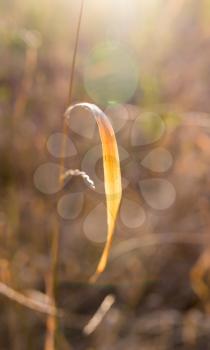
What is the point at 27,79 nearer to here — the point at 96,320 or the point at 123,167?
the point at 123,167

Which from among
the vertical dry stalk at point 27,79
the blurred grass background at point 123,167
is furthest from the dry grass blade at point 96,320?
the vertical dry stalk at point 27,79

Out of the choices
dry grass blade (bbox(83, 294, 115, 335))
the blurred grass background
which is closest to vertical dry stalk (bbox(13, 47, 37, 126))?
the blurred grass background

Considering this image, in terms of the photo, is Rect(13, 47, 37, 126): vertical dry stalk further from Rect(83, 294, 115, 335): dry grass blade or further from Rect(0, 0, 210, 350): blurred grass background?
Rect(83, 294, 115, 335): dry grass blade

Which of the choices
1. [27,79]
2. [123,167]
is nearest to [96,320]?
[123,167]

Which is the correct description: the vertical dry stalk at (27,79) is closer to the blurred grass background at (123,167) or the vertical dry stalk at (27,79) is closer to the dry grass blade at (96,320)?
the blurred grass background at (123,167)

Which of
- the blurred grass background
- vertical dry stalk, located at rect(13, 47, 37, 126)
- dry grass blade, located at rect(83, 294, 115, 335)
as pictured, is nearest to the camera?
dry grass blade, located at rect(83, 294, 115, 335)

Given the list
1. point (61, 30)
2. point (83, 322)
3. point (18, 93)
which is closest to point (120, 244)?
point (83, 322)

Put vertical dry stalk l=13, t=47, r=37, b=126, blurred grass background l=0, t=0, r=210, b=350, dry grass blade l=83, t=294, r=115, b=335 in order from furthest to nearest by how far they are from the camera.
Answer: vertical dry stalk l=13, t=47, r=37, b=126 < blurred grass background l=0, t=0, r=210, b=350 < dry grass blade l=83, t=294, r=115, b=335

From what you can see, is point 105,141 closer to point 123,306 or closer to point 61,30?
point 123,306
